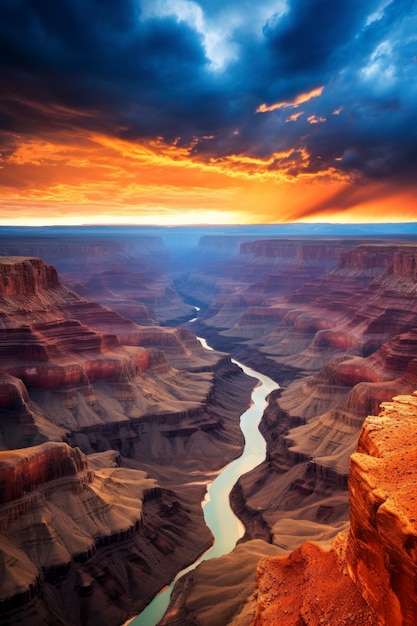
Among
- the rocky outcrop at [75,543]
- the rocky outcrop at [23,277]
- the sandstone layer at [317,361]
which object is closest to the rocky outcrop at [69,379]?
the rocky outcrop at [23,277]

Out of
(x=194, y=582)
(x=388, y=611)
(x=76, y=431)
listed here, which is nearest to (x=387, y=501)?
(x=388, y=611)

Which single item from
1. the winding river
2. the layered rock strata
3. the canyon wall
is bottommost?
the winding river

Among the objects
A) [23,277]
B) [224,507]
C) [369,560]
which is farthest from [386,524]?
[23,277]

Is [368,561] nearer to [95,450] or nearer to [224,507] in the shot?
[224,507]

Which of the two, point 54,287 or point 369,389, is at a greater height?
point 54,287

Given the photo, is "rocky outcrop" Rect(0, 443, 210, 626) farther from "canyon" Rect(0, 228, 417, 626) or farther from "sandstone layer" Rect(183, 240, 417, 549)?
"sandstone layer" Rect(183, 240, 417, 549)

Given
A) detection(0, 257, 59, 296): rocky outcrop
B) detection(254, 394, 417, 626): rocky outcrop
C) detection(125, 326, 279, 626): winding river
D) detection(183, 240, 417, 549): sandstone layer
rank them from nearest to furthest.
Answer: detection(254, 394, 417, 626): rocky outcrop → detection(125, 326, 279, 626): winding river → detection(183, 240, 417, 549): sandstone layer → detection(0, 257, 59, 296): rocky outcrop

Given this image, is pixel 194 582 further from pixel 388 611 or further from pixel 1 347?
pixel 1 347

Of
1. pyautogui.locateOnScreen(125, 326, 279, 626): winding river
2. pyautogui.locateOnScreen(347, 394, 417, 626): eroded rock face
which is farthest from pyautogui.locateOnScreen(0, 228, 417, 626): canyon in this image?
pyautogui.locateOnScreen(125, 326, 279, 626): winding river
